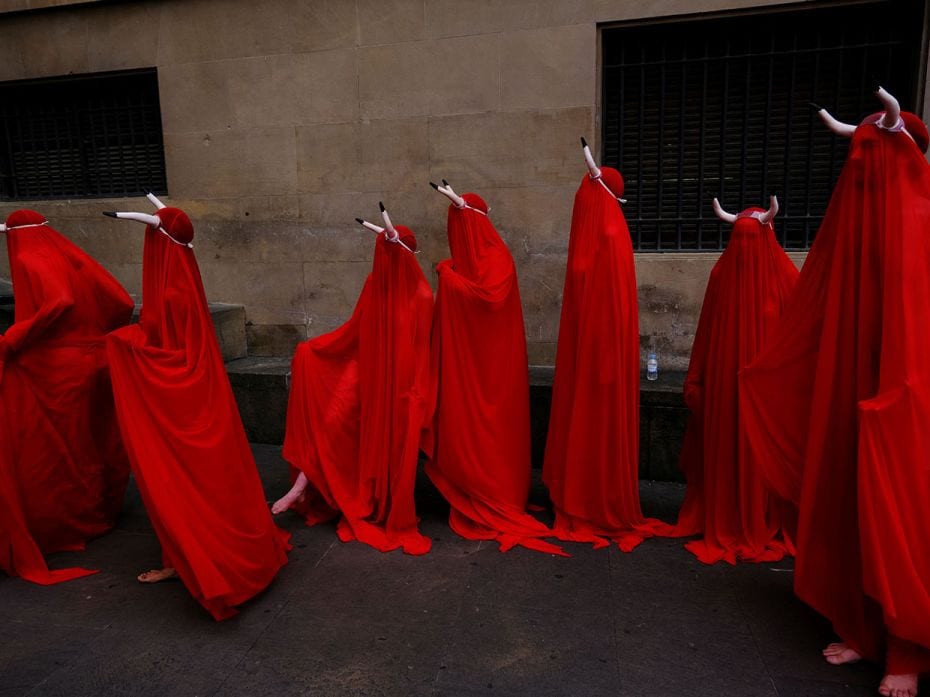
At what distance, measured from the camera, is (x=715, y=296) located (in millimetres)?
3982

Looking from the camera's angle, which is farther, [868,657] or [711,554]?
[711,554]

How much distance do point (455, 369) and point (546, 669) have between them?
1.87 meters

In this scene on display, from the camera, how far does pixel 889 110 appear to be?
249 centimetres

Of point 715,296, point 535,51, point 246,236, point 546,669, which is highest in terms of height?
point 535,51

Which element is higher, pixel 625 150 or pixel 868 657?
pixel 625 150

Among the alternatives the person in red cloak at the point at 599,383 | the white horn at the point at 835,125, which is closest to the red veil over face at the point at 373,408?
the person in red cloak at the point at 599,383

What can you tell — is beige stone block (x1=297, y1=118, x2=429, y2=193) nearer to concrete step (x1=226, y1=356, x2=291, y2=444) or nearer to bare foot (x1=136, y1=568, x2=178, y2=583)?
concrete step (x1=226, y1=356, x2=291, y2=444)

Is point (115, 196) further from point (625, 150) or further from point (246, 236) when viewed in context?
point (625, 150)

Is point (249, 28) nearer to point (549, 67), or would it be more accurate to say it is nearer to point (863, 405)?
point (549, 67)

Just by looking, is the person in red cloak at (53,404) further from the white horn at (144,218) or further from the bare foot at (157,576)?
the white horn at (144,218)

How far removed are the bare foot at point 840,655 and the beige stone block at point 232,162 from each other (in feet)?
18.4

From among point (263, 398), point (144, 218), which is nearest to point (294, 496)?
point (263, 398)

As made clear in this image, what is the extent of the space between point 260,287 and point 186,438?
361 cm

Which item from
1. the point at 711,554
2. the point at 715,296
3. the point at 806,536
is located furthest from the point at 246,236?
the point at 806,536
